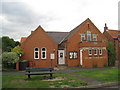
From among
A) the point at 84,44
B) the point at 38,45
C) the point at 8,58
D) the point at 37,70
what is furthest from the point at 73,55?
the point at 37,70

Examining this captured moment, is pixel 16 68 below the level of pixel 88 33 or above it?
below

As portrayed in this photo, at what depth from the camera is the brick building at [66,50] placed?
22047mm

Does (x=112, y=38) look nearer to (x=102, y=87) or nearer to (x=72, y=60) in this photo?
(x=72, y=60)

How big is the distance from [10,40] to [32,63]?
2947 cm

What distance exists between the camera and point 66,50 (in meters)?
23.9

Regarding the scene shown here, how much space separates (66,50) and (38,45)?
4.99 m

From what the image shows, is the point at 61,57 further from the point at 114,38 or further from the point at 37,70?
the point at 114,38

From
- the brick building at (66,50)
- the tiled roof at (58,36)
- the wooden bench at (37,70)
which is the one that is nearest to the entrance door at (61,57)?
the brick building at (66,50)

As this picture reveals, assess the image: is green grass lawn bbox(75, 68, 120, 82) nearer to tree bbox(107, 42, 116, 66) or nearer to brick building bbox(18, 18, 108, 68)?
brick building bbox(18, 18, 108, 68)

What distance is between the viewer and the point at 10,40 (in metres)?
47.8

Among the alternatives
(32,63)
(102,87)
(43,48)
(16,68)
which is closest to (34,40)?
(43,48)

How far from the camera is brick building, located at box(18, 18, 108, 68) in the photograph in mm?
22047

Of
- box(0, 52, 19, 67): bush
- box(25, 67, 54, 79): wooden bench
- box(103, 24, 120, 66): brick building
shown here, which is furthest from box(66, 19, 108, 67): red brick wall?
box(25, 67, 54, 79): wooden bench

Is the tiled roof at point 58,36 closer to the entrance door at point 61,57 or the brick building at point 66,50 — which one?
the brick building at point 66,50
